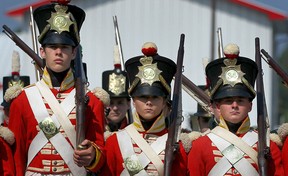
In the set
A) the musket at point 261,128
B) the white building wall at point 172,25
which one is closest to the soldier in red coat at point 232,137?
the musket at point 261,128

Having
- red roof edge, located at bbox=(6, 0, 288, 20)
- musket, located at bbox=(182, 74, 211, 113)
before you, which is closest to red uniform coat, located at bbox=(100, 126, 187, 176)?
musket, located at bbox=(182, 74, 211, 113)

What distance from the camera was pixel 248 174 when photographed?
36.6 ft

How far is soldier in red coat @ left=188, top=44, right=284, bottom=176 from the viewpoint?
1117 cm

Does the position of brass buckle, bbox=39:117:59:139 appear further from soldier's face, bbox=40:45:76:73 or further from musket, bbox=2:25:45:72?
musket, bbox=2:25:45:72

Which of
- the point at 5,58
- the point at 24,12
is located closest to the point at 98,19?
→ the point at 24,12

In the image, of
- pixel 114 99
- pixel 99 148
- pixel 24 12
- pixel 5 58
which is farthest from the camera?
pixel 24 12

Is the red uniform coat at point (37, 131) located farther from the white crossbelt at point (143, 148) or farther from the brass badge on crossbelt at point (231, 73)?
the brass badge on crossbelt at point (231, 73)

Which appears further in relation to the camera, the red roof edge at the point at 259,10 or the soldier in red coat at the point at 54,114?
the red roof edge at the point at 259,10

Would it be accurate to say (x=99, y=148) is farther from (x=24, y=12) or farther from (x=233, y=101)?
(x=24, y=12)

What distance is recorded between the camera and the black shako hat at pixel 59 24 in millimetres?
10922

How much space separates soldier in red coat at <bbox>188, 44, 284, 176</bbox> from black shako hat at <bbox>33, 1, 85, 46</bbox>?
4.72 feet

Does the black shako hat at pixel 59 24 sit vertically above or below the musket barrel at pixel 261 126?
Result: above

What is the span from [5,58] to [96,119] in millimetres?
11074

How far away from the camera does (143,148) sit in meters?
10.9
